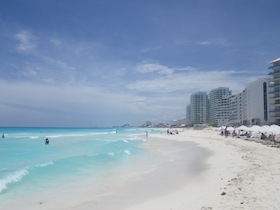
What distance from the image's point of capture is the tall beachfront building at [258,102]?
84438 millimetres

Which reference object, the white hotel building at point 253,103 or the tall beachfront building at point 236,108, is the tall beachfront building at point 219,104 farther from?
the tall beachfront building at point 236,108

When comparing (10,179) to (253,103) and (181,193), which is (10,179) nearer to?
(181,193)

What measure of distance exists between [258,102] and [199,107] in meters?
91.0

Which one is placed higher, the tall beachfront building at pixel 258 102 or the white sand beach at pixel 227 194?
the tall beachfront building at pixel 258 102

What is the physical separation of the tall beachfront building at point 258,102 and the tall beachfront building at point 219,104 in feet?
146

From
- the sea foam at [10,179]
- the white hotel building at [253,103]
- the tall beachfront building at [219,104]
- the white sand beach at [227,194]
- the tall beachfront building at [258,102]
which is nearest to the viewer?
the white sand beach at [227,194]

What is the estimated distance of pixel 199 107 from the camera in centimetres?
17850

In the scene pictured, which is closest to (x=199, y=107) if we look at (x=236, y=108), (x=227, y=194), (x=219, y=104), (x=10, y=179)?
(x=219, y=104)

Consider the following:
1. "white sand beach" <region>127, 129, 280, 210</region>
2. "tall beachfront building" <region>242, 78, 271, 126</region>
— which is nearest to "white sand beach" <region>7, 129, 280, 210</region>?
"white sand beach" <region>127, 129, 280, 210</region>

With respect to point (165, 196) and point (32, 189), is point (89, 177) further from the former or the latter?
point (165, 196)

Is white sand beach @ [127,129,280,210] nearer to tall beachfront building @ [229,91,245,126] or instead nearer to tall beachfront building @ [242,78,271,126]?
tall beachfront building @ [242,78,271,126]

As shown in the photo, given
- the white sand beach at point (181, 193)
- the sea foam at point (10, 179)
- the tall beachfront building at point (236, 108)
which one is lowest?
the sea foam at point (10, 179)

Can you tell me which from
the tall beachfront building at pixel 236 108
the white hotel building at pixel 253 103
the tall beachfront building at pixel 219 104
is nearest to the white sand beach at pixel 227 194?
the white hotel building at pixel 253 103

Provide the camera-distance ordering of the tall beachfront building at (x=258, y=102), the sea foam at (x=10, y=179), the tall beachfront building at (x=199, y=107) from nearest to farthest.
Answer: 1. the sea foam at (x=10, y=179)
2. the tall beachfront building at (x=258, y=102)
3. the tall beachfront building at (x=199, y=107)
